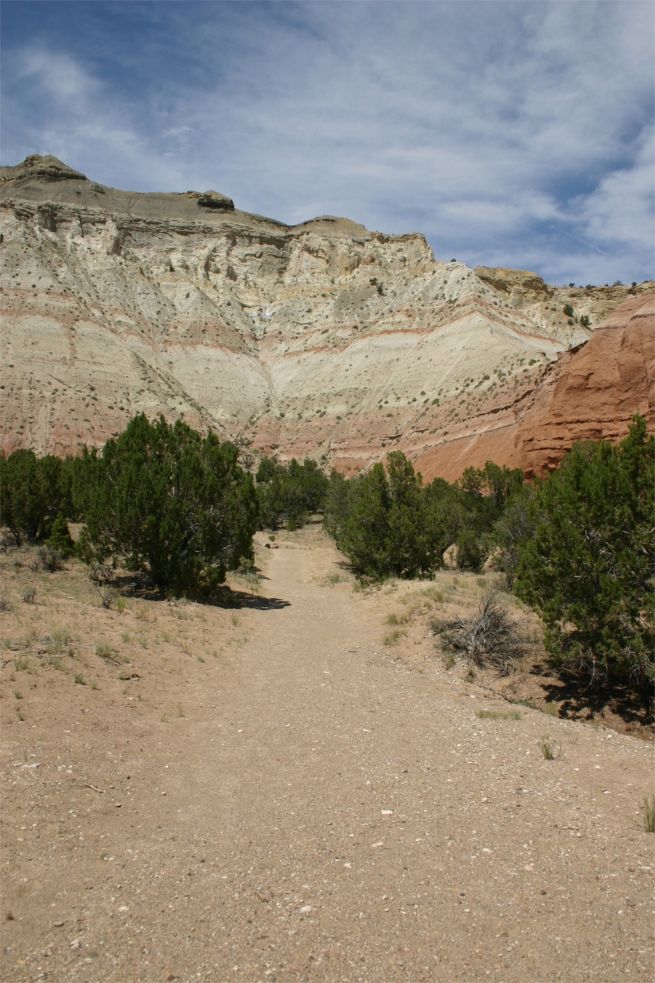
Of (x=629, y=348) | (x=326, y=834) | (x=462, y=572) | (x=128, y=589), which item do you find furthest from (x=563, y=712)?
(x=629, y=348)

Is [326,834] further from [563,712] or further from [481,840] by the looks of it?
[563,712]

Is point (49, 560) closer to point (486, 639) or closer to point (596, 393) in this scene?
point (486, 639)

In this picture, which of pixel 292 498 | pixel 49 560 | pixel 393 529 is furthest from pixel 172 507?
pixel 292 498

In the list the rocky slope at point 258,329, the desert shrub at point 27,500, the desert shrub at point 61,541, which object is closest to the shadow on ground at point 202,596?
the desert shrub at point 61,541

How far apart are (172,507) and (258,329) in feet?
243

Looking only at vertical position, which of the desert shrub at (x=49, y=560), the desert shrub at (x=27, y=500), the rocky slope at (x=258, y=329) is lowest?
the desert shrub at (x=49, y=560)

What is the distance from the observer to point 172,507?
1622 centimetres

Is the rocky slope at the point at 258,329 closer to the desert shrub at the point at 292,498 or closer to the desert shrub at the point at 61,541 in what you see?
the desert shrub at the point at 292,498

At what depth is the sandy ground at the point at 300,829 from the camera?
3787mm

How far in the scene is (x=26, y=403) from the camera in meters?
56.9

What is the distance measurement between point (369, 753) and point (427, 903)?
2988 mm

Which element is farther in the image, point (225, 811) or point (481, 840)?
point (225, 811)

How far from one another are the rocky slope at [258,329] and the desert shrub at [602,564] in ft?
76.5

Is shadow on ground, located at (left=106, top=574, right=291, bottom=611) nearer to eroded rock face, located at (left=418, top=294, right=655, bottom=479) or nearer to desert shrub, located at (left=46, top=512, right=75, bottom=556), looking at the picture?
desert shrub, located at (left=46, top=512, right=75, bottom=556)
